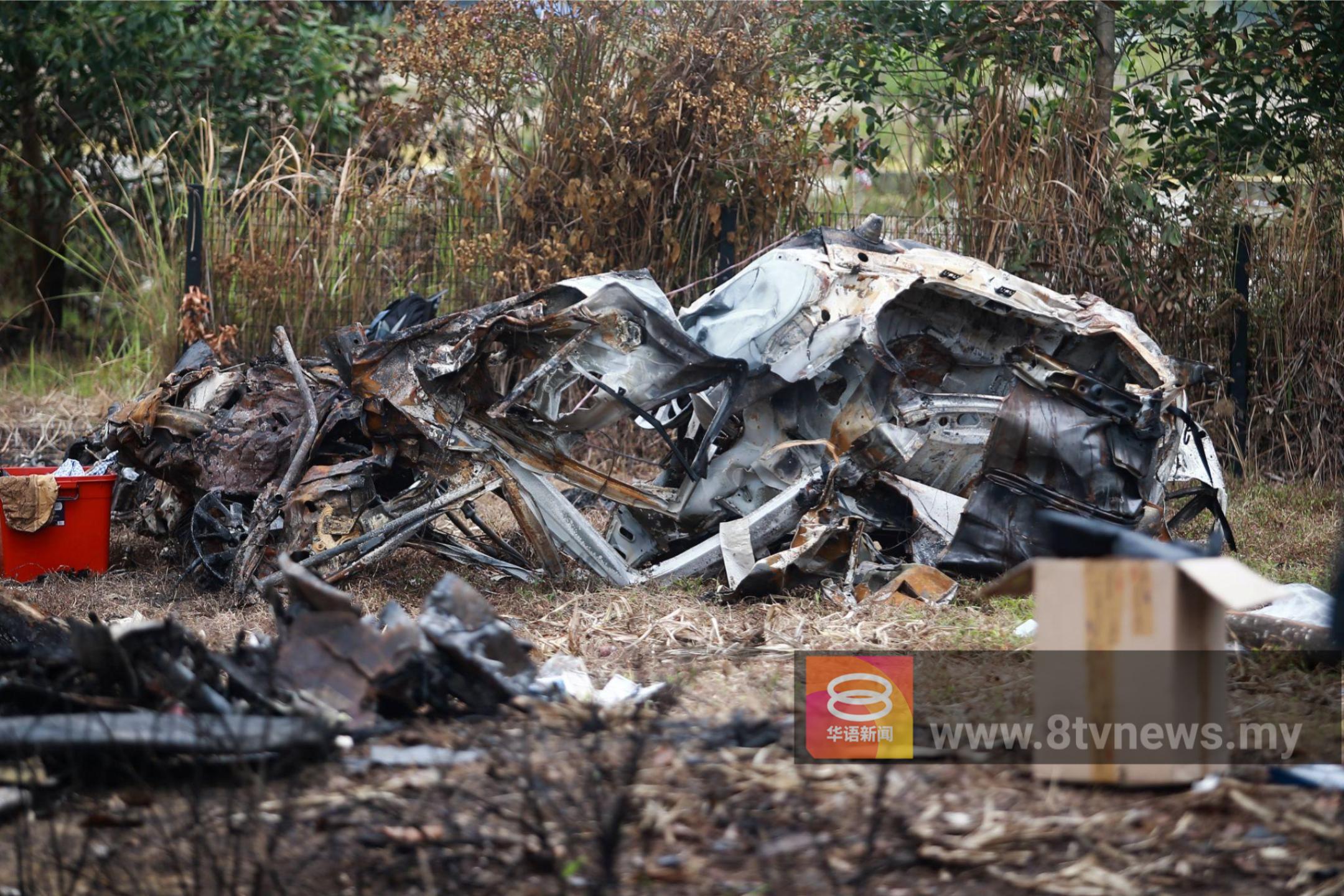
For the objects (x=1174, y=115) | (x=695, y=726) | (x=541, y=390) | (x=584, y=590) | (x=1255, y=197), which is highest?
(x=1174, y=115)

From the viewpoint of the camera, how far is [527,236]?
29.0ft

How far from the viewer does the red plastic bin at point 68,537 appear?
563 centimetres

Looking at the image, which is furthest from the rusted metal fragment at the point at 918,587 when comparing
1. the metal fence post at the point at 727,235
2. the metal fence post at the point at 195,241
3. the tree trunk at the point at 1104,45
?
the metal fence post at the point at 195,241

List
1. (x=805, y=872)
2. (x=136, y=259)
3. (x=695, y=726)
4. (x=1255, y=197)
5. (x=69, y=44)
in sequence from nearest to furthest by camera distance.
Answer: (x=805, y=872) < (x=695, y=726) < (x=1255, y=197) < (x=136, y=259) < (x=69, y=44)

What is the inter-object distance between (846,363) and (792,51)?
439 cm

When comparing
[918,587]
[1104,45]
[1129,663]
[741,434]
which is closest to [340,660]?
[1129,663]

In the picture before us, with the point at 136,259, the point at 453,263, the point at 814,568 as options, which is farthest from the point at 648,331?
the point at 136,259

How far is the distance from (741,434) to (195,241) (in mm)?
4963

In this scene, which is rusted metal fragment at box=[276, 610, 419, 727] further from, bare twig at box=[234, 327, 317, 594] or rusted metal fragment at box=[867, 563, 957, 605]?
rusted metal fragment at box=[867, 563, 957, 605]

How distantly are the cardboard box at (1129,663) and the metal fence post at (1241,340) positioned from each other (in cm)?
617

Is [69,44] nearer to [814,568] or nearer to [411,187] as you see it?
[411,187]

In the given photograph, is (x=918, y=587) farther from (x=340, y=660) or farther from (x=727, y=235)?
(x=727, y=235)

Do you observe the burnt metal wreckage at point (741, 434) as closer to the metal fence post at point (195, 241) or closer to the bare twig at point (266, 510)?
the bare twig at point (266, 510)

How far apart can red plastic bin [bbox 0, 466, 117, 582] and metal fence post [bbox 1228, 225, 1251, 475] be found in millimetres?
7240
